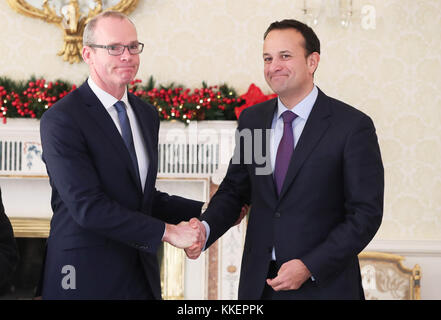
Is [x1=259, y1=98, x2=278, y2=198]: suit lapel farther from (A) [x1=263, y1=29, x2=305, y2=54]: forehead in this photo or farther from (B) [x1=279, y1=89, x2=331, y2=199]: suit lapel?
(A) [x1=263, y1=29, x2=305, y2=54]: forehead

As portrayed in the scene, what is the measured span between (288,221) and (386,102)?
243 cm

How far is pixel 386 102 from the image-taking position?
13.7 feet

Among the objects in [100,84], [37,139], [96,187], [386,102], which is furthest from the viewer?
[386,102]

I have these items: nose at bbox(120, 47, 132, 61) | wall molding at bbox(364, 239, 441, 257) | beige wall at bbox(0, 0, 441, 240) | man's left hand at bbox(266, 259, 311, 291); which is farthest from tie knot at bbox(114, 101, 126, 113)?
wall molding at bbox(364, 239, 441, 257)

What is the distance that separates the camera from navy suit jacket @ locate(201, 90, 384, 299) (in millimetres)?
1974

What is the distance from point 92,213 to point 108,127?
1.02ft

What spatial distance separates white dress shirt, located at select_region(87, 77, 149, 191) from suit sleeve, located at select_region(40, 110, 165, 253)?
0.17 metres

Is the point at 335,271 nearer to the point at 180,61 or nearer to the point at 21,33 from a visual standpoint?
the point at 180,61

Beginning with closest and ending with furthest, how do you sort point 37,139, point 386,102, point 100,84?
point 100,84 → point 37,139 → point 386,102

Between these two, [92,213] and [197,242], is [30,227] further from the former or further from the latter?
[92,213]

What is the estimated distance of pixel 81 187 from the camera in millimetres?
1952

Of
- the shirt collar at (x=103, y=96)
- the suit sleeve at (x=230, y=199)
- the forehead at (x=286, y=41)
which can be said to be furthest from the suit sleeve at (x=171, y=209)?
the forehead at (x=286, y=41)

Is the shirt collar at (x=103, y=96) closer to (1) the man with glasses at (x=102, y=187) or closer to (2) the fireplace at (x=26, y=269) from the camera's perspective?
(1) the man with glasses at (x=102, y=187)
